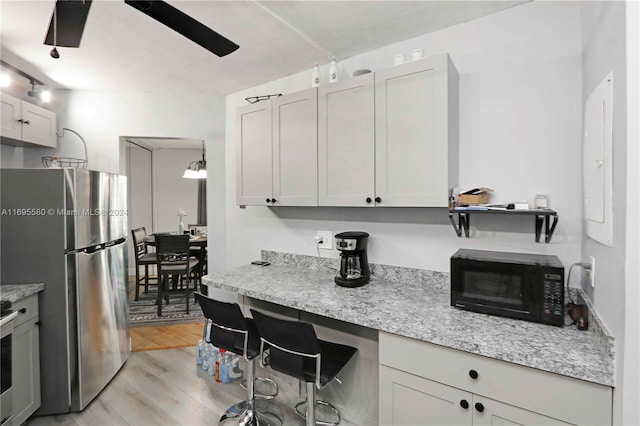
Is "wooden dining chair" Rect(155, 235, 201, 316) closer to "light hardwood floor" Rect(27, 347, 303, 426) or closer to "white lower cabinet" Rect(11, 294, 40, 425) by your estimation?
"light hardwood floor" Rect(27, 347, 303, 426)

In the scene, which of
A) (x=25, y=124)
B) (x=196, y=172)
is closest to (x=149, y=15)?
(x=25, y=124)

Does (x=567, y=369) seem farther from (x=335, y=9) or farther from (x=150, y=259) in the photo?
(x=150, y=259)

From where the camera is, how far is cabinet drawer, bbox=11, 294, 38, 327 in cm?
198

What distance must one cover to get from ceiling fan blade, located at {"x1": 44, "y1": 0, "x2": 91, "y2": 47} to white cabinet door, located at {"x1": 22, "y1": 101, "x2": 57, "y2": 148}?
1.66m

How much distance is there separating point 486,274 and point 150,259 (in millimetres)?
4389

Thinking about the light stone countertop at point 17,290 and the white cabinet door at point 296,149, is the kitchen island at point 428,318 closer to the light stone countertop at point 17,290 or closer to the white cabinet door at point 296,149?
the white cabinet door at point 296,149

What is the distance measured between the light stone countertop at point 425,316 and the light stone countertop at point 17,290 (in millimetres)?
1064

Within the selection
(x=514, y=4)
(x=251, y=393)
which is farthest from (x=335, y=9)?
(x=251, y=393)

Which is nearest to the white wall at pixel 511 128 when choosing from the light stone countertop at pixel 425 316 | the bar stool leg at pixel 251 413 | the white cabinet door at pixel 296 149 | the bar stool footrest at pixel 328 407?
the light stone countertop at pixel 425 316

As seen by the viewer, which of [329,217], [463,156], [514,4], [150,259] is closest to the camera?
[514,4]

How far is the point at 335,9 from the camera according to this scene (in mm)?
1813

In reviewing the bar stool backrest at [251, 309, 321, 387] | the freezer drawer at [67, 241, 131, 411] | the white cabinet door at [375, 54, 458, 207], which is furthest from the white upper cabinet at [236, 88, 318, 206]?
the freezer drawer at [67, 241, 131, 411]

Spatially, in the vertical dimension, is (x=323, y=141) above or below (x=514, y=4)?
below

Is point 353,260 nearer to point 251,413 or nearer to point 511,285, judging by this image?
point 511,285
